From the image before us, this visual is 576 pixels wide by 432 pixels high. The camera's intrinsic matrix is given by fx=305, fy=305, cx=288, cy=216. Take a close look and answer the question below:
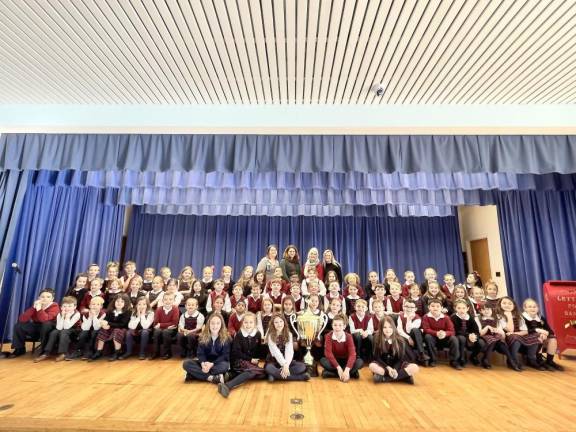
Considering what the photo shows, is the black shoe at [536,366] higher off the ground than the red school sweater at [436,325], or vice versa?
the red school sweater at [436,325]

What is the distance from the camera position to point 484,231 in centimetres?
861

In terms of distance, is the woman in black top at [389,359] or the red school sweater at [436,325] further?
the red school sweater at [436,325]

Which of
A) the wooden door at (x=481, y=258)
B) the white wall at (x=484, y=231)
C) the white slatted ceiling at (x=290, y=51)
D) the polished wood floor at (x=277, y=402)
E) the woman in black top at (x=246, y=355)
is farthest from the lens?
the wooden door at (x=481, y=258)

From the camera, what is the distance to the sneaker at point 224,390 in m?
2.87

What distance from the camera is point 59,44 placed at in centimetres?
305

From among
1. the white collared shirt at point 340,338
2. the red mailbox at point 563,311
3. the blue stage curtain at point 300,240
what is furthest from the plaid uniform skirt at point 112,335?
the red mailbox at point 563,311

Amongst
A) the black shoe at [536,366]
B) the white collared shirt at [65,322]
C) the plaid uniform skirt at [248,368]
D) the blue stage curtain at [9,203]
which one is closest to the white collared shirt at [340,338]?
the plaid uniform skirt at [248,368]

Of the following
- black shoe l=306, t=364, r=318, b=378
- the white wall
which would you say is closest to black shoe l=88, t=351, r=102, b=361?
black shoe l=306, t=364, r=318, b=378

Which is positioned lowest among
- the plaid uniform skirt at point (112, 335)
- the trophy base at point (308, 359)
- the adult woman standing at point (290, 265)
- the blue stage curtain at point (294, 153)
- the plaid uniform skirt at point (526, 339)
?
the trophy base at point (308, 359)

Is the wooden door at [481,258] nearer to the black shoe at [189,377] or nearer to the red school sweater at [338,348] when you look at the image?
the red school sweater at [338,348]

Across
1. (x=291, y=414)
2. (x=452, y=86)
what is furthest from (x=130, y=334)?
(x=452, y=86)

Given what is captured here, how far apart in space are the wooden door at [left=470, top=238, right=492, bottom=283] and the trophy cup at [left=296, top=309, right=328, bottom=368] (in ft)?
21.6

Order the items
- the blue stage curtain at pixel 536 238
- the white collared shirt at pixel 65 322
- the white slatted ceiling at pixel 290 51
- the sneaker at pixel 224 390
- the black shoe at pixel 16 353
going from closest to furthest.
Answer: the white slatted ceiling at pixel 290 51
the sneaker at pixel 224 390
the black shoe at pixel 16 353
the white collared shirt at pixel 65 322
the blue stage curtain at pixel 536 238

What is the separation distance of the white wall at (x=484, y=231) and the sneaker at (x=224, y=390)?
7.48m
